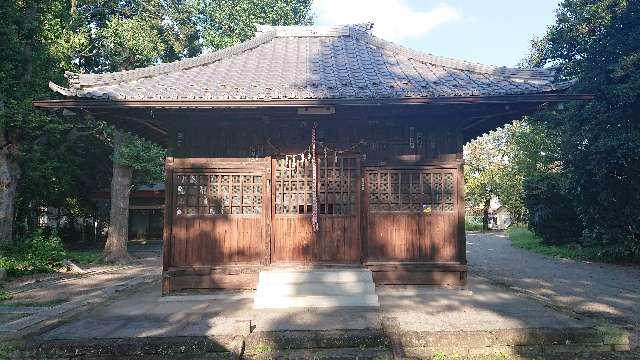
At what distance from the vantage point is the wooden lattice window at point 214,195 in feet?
27.6

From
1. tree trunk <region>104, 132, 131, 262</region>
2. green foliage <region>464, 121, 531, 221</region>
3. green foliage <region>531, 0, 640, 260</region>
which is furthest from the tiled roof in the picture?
green foliage <region>464, 121, 531, 221</region>

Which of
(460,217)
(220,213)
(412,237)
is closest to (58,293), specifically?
(220,213)

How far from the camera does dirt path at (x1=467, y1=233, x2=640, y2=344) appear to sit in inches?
310

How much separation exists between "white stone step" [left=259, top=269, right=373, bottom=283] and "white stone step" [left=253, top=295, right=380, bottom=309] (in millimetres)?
425

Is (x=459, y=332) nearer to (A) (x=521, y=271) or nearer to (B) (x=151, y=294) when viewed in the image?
(B) (x=151, y=294)

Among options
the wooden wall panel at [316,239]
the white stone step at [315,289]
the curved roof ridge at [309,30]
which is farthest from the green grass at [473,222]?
the white stone step at [315,289]

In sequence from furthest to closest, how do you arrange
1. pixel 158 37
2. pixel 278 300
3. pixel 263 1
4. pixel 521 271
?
1. pixel 263 1
2. pixel 158 37
3. pixel 521 271
4. pixel 278 300

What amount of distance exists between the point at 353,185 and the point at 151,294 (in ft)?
16.9

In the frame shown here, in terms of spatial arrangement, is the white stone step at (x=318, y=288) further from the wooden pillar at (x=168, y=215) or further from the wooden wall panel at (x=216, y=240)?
the wooden pillar at (x=168, y=215)

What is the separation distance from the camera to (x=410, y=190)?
856 cm

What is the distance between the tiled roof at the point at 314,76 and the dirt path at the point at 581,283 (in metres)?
4.55

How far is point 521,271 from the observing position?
14.2 metres

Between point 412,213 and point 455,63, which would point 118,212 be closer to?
point 412,213

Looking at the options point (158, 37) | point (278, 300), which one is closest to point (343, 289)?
point (278, 300)
